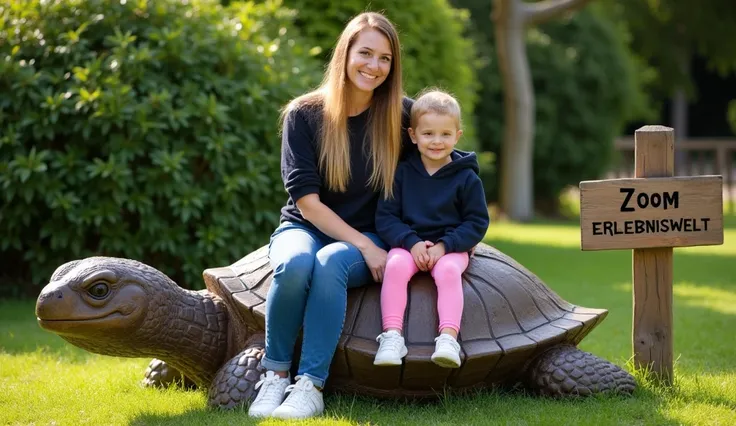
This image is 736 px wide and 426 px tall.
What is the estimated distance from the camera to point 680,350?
18.9 feet

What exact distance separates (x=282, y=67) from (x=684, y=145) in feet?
47.9

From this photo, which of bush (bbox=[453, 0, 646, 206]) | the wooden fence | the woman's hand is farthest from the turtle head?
the wooden fence

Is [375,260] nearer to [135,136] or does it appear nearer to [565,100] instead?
[135,136]

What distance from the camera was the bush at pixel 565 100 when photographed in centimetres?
1712

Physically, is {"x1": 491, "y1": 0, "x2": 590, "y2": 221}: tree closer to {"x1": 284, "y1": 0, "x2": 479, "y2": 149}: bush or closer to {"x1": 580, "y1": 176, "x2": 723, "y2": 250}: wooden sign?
{"x1": 284, "y1": 0, "x2": 479, "y2": 149}: bush

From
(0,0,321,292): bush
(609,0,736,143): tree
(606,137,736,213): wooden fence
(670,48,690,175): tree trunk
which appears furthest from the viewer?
(670,48,690,175): tree trunk

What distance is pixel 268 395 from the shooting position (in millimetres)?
4023

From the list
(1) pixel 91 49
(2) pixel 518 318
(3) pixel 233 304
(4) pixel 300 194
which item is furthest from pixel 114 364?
(1) pixel 91 49

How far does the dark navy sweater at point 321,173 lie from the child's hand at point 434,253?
43 centimetres

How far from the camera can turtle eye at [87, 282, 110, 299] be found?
4133mm

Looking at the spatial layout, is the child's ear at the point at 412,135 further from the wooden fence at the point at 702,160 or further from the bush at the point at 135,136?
the wooden fence at the point at 702,160

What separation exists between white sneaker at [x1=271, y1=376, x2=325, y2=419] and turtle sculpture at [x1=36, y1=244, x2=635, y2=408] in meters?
0.22

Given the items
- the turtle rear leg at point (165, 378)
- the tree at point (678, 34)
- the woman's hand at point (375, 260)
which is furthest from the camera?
the tree at point (678, 34)

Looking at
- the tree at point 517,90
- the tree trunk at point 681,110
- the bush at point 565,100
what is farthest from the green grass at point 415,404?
the tree trunk at point 681,110
